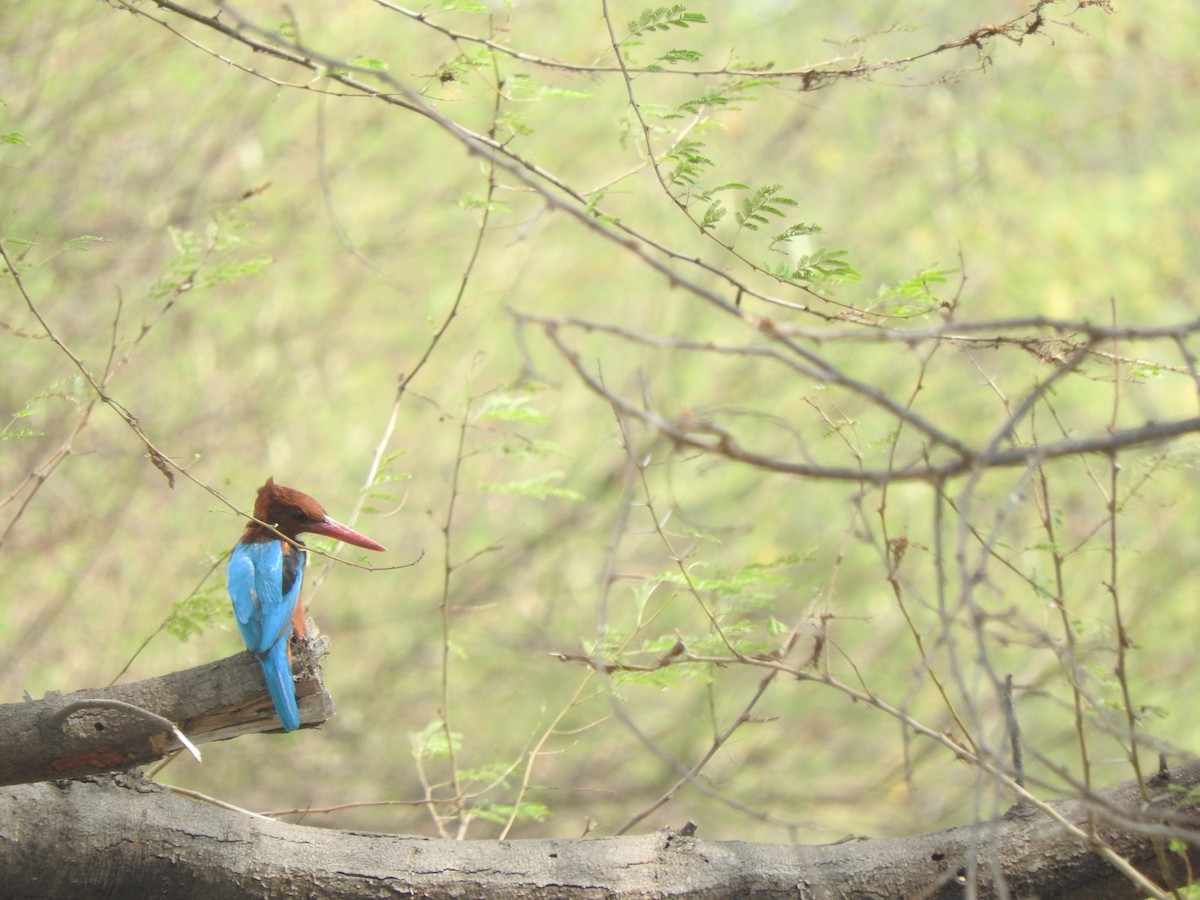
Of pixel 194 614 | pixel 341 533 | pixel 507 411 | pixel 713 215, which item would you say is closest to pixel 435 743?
pixel 341 533

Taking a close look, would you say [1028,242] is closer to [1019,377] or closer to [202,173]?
[1019,377]

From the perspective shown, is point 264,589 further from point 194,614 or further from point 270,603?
point 194,614

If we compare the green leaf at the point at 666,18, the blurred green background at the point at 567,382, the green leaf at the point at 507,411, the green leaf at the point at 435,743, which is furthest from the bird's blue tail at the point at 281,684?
the blurred green background at the point at 567,382

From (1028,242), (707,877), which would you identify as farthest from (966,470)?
(1028,242)

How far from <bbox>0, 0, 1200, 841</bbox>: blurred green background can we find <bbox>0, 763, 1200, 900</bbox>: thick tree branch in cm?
299

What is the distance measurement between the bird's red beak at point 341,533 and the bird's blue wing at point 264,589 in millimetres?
146

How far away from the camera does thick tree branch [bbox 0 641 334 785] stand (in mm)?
1996

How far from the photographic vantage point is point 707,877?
84.8 inches

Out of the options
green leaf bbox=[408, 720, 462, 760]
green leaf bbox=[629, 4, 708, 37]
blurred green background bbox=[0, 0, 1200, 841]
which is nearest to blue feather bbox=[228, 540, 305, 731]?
green leaf bbox=[408, 720, 462, 760]

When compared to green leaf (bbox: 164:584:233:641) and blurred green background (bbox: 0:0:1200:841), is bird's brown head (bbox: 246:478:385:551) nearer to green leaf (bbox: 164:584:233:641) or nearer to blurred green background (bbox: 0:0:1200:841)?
green leaf (bbox: 164:584:233:641)

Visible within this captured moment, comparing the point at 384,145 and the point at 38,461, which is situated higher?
the point at 384,145

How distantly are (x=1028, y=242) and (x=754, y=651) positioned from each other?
15.3 ft

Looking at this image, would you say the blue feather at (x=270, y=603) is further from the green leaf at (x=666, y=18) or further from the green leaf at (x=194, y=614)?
the green leaf at (x=666, y=18)

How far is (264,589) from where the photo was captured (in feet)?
8.23
